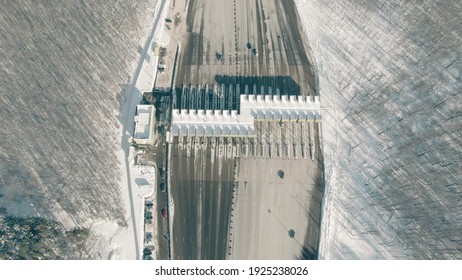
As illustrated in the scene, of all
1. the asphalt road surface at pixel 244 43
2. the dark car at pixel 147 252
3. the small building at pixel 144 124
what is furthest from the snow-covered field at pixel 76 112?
the asphalt road surface at pixel 244 43

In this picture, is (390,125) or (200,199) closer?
(200,199)

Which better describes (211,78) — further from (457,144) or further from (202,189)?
(457,144)

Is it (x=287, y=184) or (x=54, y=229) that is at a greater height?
(x=287, y=184)

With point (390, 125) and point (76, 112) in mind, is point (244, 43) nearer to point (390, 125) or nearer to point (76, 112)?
point (390, 125)

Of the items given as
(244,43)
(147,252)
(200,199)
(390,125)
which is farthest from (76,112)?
(390,125)

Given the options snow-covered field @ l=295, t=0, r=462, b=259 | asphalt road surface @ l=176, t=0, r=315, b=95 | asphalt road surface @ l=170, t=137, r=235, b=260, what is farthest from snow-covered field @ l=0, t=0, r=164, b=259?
snow-covered field @ l=295, t=0, r=462, b=259
